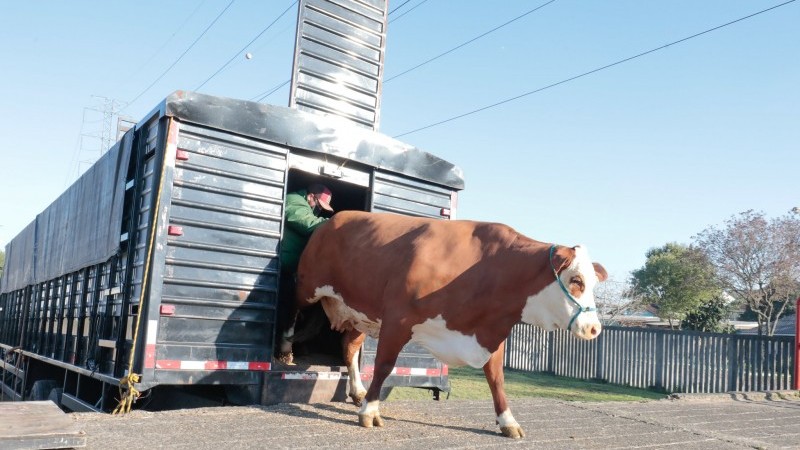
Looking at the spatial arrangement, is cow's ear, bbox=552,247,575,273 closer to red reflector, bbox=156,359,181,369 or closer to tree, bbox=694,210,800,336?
red reflector, bbox=156,359,181,369

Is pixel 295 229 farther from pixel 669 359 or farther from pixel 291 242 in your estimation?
pixel 669 359

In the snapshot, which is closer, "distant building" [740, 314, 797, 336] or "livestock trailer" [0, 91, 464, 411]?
"livestock trailer" [0, 91, 464, 411]

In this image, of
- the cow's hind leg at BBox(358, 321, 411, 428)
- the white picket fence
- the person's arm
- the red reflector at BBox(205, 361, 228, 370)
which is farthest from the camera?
the white picket fence

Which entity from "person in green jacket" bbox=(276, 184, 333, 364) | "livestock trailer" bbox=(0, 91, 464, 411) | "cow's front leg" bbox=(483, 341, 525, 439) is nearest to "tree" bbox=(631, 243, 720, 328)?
"livestock trailer" bbox=(0, 91, 464, 411)

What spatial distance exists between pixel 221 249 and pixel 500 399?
280 cm

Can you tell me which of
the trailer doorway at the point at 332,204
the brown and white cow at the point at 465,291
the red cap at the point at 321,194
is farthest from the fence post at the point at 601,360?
the brown and white cow at the point at 465,291

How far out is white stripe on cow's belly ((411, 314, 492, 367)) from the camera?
5.32 metres

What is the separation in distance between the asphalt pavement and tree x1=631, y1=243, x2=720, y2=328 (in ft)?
83.9

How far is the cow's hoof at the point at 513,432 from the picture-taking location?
17.3 feet

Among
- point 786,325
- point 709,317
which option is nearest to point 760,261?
point 709,317

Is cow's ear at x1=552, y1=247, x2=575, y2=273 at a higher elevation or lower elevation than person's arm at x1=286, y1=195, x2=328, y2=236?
lower

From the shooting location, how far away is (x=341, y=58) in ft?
26.9

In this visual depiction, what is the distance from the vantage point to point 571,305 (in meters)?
4.91

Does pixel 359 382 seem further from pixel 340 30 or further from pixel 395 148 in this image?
pixel 340 30
